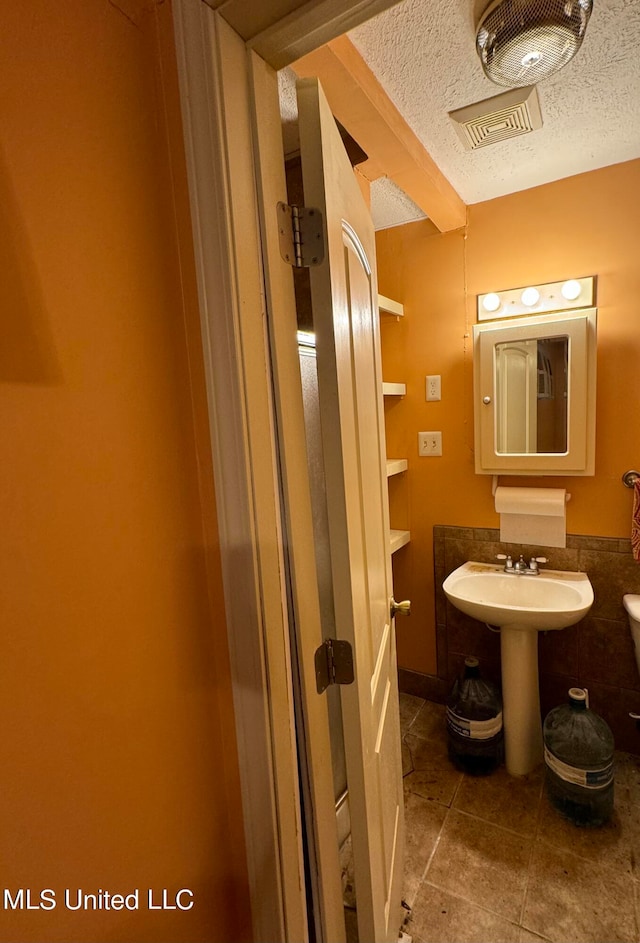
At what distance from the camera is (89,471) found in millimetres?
522

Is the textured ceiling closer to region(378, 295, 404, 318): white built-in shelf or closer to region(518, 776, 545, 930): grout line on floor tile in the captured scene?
region(378, 295, 404, 318): white built-in shelf

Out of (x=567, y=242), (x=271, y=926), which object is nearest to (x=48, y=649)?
(x=271, y=926)

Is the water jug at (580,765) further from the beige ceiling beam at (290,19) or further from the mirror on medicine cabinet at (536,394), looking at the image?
the beige ceiling beam at (290,19)

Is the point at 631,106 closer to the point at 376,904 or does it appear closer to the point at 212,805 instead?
the point at 212,805

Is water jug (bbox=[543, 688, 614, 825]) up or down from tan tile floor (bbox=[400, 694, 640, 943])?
up

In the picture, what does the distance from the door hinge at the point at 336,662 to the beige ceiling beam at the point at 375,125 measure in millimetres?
1110

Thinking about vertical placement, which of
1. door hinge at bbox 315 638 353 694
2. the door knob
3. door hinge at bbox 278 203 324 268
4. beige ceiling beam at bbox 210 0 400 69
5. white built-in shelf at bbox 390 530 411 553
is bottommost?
white built-in shelf at bbox 390 530 411 553

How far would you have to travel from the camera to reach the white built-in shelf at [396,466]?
1943 millimetres

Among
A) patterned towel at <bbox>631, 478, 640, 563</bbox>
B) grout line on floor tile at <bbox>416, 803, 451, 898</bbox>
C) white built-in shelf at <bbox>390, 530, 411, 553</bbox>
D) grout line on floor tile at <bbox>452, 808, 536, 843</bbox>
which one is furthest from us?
white built-in shelf at <bbox>390, 530, 411, 553</bbox>

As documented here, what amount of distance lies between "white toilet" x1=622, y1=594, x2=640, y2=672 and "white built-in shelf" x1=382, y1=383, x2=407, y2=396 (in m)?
1.25

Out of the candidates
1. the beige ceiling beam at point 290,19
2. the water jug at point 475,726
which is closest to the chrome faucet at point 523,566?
the water jug at point 475,726

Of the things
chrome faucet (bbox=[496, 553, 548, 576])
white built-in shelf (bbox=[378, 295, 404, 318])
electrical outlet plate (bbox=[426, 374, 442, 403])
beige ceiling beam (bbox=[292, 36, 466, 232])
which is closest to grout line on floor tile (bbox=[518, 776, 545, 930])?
chrome faucet (bbox=[496, 553, 548, 576])

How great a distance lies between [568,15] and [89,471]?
4.45 feet

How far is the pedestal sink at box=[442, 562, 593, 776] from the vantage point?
1.62 metres
